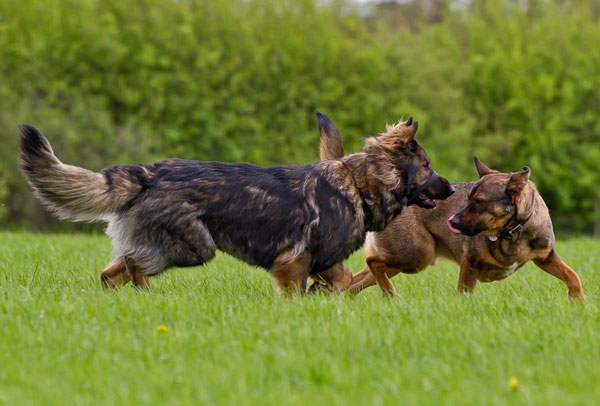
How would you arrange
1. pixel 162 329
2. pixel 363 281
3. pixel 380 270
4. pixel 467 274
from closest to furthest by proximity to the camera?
pixel 162 329
pixel 467 274
pixel 380 270
pixel 363 281

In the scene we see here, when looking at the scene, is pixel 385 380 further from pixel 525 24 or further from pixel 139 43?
pixel 525 24

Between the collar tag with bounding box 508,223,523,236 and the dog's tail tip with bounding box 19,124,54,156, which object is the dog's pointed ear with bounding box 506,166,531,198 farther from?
the dog's tail tip with bounding box 19,124,54,156

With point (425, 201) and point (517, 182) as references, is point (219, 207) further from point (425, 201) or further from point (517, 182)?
point (517, 182)

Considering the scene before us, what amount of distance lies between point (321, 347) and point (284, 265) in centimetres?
204

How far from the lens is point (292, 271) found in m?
7.11

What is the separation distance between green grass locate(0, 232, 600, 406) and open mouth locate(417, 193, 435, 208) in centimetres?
97

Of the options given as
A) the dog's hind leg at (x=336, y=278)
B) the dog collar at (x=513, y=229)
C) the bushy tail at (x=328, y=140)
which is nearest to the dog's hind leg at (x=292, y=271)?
the dog's hind leg at (x=336, y=278)

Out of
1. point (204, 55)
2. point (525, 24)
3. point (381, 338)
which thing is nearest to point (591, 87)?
point (525, 24)

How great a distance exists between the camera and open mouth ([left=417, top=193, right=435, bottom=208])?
763 centimetres

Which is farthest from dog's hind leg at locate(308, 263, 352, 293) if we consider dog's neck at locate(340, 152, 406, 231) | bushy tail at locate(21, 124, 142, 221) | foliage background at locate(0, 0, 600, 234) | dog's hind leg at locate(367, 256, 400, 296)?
foliage background at locate(0, 0, 600, 234)

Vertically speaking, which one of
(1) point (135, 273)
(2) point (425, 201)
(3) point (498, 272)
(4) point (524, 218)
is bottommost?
(3) point (498, 272)

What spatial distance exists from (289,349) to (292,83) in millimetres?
20957

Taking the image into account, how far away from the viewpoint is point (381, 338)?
17.3 ft

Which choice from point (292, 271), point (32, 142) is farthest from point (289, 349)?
point (32, 142)
